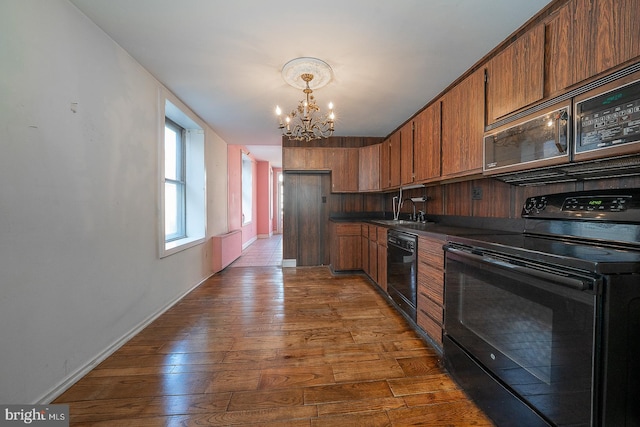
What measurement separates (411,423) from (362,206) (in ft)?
11.6

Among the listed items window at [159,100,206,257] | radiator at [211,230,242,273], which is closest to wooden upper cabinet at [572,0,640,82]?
window at [159,100,206,257]

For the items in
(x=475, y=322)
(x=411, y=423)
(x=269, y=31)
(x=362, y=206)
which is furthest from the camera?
(x=362, y=206)

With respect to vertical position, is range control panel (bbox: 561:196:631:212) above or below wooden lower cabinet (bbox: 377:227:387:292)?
above

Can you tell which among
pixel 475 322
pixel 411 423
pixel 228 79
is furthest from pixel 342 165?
pixel 411 423

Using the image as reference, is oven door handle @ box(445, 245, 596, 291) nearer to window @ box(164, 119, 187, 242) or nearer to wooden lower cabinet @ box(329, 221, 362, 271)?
wooden lower cabinet @ box(329, 221, 362, 271)

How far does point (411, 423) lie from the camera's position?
4.16 feet

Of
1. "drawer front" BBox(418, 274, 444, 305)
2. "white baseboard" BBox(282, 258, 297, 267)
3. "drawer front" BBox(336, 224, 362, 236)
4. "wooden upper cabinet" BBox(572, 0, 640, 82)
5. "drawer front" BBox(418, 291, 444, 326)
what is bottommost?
"white baseboard" BBox(282, 258, 297, 267)

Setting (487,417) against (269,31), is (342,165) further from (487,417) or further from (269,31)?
(487,417)

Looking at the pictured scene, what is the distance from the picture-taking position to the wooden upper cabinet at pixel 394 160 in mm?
3316

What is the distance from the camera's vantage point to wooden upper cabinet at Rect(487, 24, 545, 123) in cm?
137

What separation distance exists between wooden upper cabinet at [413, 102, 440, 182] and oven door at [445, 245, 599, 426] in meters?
1.28

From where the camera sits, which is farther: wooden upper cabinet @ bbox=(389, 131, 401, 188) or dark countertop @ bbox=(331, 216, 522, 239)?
wooden upper cabinet @ bbox=(389, 131, 401, 188)

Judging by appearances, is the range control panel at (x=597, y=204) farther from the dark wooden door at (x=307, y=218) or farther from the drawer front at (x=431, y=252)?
the dark wooden door at (x=307, y=218)

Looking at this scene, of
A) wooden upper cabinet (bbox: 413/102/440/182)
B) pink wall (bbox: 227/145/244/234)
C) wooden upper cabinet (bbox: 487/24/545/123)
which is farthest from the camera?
pink wall (bbox: 227/145/244/234)
